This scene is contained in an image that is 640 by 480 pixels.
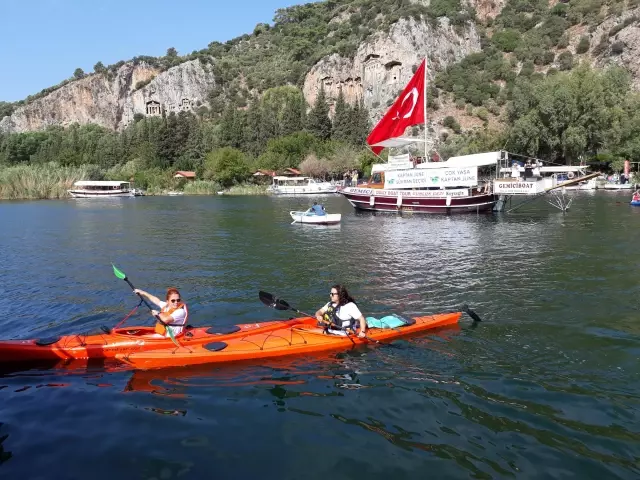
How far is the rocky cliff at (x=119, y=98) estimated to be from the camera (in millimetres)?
163625

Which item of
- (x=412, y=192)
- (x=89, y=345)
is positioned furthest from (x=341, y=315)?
(x=412, y=192)

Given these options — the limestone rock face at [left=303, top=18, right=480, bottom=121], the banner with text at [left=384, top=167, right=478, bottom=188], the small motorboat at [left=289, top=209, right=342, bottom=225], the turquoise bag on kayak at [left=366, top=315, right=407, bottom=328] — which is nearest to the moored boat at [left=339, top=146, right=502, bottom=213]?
the banner with text at [left=384, top=167, right=478, bottom=188]

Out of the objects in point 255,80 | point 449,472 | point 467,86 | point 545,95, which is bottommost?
point 449,472

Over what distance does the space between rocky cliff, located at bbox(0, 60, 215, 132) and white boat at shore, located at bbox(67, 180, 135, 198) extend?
7091 centimetres

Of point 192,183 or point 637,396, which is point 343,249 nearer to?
point 637,396

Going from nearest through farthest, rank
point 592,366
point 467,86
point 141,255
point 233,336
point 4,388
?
point 4,388, point 592,366, point 233,336, point 141,255, point 467,86

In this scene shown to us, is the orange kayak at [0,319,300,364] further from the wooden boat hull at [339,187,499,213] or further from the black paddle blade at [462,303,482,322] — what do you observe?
the wooden boat hull at [339,187,499,213]

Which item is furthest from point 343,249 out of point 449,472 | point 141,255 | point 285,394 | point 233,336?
point 449,472

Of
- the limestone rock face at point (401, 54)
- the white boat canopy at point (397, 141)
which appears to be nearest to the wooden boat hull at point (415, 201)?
the white boat canopy at point (397, 141)

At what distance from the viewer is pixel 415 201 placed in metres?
43.0

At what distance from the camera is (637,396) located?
9.25m

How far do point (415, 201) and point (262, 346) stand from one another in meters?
33.6

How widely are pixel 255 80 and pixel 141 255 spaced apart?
141 meters

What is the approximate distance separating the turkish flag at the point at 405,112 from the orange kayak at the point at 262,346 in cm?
3389
